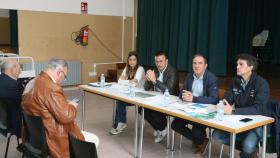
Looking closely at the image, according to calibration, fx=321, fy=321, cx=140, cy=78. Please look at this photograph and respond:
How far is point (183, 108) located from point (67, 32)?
15.7 feet

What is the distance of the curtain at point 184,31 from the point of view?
19.9ft

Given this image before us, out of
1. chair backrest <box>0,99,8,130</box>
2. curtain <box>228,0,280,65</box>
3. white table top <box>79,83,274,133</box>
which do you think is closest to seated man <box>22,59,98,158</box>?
chair backrest <box>0,99,8,130</box>

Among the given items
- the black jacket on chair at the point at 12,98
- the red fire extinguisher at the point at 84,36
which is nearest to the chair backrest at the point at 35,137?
the black jacket on chair at the point at 12,98

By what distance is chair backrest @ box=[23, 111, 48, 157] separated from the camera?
7.33ft

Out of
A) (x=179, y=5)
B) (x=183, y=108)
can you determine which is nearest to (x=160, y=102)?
(x=183, y=108)

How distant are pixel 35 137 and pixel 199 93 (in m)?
1.84

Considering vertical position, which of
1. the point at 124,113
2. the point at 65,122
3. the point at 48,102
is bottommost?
the point at 124,113

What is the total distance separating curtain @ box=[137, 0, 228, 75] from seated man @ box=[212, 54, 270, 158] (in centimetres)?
307

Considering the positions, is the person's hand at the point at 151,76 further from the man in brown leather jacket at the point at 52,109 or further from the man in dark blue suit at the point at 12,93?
the man in brown leather jacket at the point at 52,109

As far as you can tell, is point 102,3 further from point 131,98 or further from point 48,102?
point 48,102

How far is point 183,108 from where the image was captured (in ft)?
9.63

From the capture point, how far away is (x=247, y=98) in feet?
9.73

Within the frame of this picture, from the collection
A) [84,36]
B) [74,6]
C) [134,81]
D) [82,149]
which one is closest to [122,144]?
[134,81]

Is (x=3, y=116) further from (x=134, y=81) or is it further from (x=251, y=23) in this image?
(x=251, y=23)
